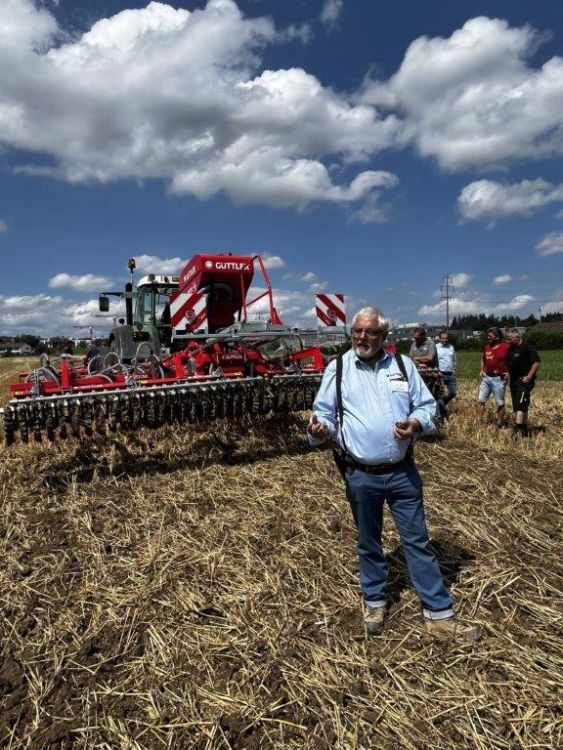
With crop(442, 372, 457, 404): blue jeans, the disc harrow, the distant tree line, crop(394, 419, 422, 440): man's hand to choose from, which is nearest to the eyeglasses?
crop(394, 419, 422, 440): man's hand

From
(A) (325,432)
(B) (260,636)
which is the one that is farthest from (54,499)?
(A) (325,432)

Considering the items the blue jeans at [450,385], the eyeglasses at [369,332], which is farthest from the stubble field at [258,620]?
the blue jeans at [450,385]

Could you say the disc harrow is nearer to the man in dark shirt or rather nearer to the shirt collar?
the man in dark shirt

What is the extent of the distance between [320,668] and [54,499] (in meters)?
3.30

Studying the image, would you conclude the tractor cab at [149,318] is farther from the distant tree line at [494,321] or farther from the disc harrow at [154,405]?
the distant tree line at [494,321]

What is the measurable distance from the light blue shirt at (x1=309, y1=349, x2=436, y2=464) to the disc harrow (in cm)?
311

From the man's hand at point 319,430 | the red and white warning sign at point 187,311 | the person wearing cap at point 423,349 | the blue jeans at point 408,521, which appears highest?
the red and white warning sign at point 187,311

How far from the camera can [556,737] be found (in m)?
2.19

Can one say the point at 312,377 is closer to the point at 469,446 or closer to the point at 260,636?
the point at 469,446

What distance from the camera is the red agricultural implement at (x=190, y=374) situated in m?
5.48

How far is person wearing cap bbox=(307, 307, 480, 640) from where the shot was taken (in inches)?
111

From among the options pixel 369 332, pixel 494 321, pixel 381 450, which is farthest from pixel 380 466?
pixel 494 321

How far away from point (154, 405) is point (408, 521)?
354cm

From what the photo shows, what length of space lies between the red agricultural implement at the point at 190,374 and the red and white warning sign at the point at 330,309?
3 cm
